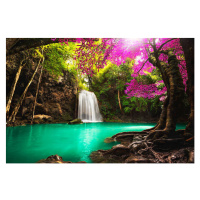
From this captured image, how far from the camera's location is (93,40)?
6.92ft

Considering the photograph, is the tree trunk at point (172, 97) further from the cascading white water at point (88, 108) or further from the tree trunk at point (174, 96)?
the cascading white water at point (88, 108)

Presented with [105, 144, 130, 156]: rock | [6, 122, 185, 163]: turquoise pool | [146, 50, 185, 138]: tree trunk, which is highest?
[146, 50, 185, 138]: tree trunk

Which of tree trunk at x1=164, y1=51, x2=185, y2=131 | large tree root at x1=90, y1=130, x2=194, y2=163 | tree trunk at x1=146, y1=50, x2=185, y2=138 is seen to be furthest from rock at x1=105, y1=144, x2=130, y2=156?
tree trunk at x1=164, y1=51, x2=185, y2=131

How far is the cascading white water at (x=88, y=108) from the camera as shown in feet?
35.7

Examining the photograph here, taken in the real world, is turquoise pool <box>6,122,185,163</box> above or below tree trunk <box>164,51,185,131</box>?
below

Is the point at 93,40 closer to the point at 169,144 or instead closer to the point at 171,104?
the point at 171,104

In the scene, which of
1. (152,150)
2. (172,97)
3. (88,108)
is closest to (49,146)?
(152,150)

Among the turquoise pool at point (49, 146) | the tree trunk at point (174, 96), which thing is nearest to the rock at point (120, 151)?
the turquoise pool at point (49, 146)

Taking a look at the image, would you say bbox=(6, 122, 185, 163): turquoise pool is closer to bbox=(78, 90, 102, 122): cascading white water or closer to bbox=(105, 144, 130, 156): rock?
bbox=(105, 144, 130, 156): rock

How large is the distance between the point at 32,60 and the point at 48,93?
288 cm

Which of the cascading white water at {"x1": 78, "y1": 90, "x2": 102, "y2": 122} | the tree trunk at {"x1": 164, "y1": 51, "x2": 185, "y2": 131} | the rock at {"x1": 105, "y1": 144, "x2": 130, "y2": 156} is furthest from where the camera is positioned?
the cascading white water at {"x1": 78, "y1": 90, "x2": 102, "y2": 122}

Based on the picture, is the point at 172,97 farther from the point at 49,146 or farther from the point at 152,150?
the point at 49,146

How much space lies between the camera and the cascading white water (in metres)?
10.9
